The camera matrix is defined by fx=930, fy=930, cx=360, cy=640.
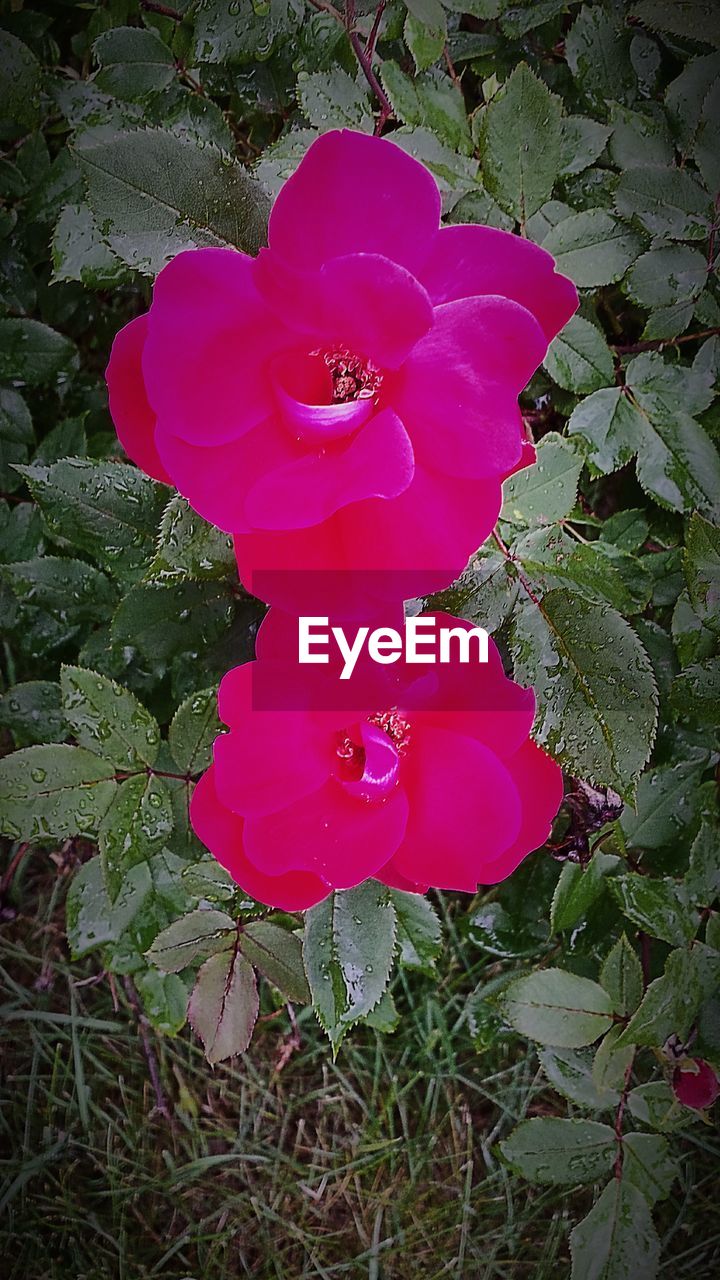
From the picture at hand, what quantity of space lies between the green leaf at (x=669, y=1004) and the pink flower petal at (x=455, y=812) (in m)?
0.24

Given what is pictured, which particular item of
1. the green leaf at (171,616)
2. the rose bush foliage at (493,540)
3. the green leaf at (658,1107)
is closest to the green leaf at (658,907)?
the rose bush foliage at (493,540)

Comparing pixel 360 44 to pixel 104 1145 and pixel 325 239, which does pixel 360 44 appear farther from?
pixel 104 1145

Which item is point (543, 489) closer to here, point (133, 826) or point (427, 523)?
point (427, 523)

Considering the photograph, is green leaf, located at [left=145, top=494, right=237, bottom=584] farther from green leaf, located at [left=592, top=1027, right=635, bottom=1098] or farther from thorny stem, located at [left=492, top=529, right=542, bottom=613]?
green leaf, located at [left=592, top=1027, right=635, bottom=1098]

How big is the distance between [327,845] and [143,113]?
0.49m

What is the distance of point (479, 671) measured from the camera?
0.48 m

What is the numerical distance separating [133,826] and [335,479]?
1.13 ft

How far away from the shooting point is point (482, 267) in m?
0.39

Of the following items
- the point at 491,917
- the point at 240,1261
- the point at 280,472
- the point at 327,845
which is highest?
the point at 280,472

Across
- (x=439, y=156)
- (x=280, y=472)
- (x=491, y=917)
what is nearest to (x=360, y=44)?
(x=439, y=156)

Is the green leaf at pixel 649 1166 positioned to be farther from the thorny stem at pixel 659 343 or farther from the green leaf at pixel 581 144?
the green leaf at pixel 581 144

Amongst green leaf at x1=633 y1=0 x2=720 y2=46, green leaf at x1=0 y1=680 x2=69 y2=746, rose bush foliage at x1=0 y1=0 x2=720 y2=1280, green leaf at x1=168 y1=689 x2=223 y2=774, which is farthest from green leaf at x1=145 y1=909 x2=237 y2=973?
green leaf at x1=633 y1=0 x2=720 y2=46

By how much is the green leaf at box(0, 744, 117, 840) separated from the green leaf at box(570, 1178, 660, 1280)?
0.46 meters

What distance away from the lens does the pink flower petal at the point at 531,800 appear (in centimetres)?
47
